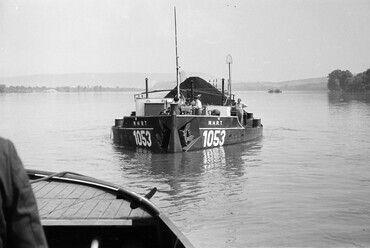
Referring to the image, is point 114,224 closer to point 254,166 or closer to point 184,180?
point 184,180

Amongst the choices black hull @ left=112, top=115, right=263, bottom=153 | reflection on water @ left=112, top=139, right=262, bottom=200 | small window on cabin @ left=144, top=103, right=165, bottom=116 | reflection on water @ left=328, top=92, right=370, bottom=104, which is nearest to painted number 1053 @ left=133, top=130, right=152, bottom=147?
black hull @ left=112, top=115, right=263, bottom=153

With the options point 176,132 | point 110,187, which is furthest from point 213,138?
point 110,187

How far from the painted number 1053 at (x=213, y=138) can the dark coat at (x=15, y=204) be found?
61.3 feet

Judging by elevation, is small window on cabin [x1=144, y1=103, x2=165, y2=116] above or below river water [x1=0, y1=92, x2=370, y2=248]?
above

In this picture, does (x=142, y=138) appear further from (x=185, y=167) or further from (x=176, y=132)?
(x=185, y=167)

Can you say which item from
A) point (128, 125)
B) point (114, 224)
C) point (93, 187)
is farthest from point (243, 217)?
point (128, 125)

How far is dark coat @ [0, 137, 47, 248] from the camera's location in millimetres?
1757

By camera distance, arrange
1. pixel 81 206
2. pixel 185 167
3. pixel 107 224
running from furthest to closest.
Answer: pixel 185 167
pixel 81 206
pixel 107 224

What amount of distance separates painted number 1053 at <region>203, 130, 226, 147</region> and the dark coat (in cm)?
1869

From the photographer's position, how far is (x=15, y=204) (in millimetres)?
1799

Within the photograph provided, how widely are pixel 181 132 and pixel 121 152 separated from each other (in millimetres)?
2909

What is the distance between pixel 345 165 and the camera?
18.0m

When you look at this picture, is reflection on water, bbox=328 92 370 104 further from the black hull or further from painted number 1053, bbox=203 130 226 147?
the black hull

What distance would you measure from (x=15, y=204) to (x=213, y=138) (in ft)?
63.8
